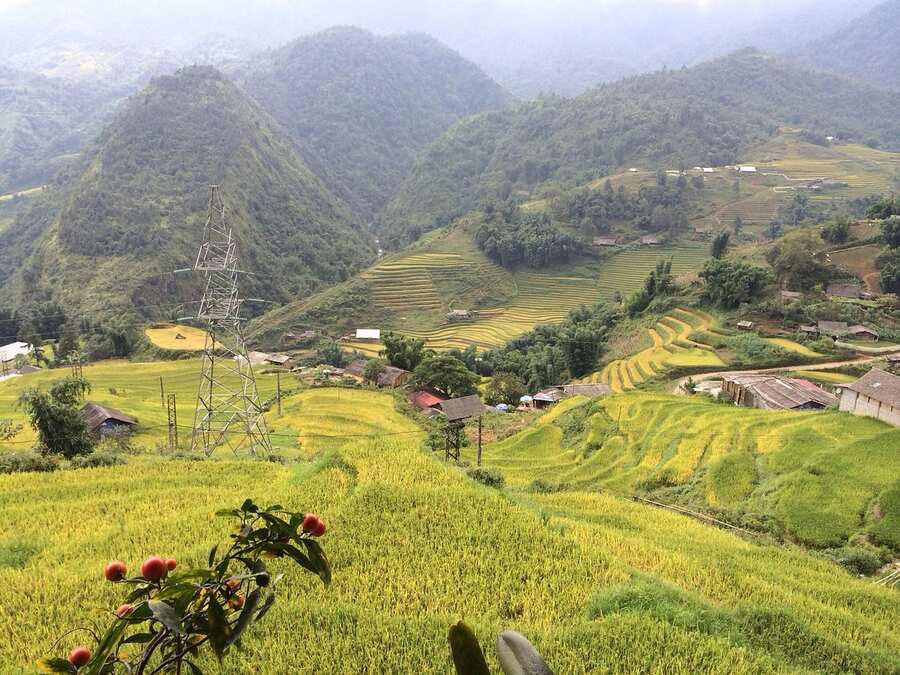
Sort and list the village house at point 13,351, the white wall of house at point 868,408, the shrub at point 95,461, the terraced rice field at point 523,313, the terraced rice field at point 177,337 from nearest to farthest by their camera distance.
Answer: the shrub at point 95,461 < the white wall of house at point 868,408 < the village house at point 13,351 < the terraced rice field at point 177,337 < the terraced rice field at point 523,313

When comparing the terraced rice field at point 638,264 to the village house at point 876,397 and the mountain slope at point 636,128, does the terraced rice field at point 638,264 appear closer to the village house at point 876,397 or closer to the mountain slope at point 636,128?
the mountain slope at point 636,128

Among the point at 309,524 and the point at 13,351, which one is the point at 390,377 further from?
the point at 13,351

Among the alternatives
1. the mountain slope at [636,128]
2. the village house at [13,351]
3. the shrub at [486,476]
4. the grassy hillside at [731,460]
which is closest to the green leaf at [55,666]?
the shrub at [486,476]

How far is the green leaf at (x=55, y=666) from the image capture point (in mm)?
1824

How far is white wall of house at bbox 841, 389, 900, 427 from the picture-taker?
64.3ft

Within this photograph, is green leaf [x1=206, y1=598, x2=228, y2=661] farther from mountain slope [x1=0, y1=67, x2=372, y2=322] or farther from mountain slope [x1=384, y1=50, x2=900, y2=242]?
mountain slope [x1=384, y1=50, x2=900, y2=242]

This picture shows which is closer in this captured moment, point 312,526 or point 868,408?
point 312,526

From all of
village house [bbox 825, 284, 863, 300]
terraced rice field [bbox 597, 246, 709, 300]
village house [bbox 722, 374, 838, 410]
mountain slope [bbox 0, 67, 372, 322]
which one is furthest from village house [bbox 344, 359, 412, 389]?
terraced rice field [bbox 597, 246, 709, 300]

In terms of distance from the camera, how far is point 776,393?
27922 millimetres

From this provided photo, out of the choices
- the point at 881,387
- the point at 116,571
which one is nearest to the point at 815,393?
the point at 881,387

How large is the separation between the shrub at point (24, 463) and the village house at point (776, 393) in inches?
1169

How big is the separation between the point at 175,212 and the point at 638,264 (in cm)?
7014

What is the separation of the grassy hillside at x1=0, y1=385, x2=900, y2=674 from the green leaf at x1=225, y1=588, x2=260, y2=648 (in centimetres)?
322

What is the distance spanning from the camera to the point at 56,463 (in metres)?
12.8
